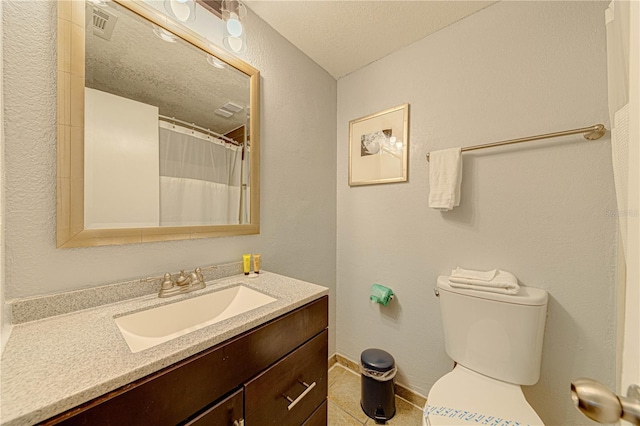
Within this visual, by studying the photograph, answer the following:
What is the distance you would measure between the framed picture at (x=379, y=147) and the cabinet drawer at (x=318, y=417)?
1269 millimetres

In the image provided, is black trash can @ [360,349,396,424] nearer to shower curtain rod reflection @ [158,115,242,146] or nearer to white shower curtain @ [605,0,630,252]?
white shower curtain @ [605,0,630,252]

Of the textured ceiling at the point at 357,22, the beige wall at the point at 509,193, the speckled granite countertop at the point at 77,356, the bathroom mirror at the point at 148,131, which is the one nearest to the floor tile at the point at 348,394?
the beige wall at the point at 509,193

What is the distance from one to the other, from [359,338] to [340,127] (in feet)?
5.38

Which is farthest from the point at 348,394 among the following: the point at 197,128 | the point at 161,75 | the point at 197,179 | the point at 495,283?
the point at 161,75

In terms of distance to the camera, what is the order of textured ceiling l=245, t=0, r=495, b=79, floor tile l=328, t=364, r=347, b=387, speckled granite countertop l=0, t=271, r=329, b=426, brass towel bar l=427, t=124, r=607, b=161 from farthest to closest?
1. floor tile l=328, t=364, r=347, b=387
2. textured ceiling l=245, t=0, r=495, b=79
3. brass towel bar l=427, t=124, r=607, b=161
4. speckled granite countertop l=0, t=271, r=329, b=426

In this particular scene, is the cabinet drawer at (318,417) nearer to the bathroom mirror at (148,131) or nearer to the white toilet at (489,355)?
the white toilet at (489,355)

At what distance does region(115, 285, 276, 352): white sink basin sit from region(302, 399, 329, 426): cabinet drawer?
479mm

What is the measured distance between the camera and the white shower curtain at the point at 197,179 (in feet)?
3.07

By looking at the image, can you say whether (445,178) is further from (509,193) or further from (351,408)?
(351,408)

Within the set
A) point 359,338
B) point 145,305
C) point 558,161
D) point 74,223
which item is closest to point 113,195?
point 74,223

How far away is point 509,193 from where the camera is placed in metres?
1.13

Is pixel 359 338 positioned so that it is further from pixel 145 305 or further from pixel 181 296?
pixel 145 305

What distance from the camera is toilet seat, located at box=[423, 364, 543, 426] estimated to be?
2.51 feet

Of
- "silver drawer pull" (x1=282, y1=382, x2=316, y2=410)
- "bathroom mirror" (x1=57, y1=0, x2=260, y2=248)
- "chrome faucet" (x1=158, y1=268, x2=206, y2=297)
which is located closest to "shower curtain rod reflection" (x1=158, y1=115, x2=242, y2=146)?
"bathroom mirror" (x1=57, y1=0, x2=260, y2=248)
